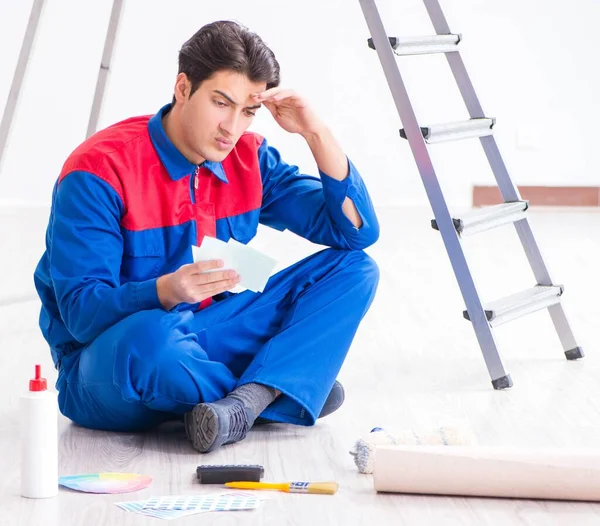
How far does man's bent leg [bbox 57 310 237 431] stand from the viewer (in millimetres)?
2219

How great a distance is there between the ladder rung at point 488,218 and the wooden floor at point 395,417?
42cm

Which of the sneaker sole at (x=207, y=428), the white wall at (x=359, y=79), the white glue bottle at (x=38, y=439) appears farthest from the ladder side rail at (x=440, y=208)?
the white wall at (x=359, y=79)

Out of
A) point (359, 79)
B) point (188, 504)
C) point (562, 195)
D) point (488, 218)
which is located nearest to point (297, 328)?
point (188, 504)

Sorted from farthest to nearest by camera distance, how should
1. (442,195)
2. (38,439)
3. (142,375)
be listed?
(442,195)
(142,375)
(38,439)

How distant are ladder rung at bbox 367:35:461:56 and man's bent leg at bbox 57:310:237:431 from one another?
100cm

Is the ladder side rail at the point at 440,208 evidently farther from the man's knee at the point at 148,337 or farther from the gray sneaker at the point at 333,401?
the man's knee at the point at 148,337

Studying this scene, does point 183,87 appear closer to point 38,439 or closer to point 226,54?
point 226,54

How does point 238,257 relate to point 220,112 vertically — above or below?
below

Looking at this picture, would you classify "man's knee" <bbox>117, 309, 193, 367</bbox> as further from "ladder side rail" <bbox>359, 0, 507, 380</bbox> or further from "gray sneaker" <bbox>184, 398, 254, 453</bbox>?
"ladder side rail" <bbox>359, 0, 507, 380</bbox>

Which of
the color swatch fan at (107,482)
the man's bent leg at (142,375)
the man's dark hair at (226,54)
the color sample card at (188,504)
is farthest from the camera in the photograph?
the man's dark hair at (226,54)

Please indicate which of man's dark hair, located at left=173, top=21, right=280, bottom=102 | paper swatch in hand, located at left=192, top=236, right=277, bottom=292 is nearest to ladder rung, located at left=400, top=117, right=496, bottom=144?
A: man's dark hair, located at left=173, top=21, right=280, bottom=102

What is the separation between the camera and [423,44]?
299 cm

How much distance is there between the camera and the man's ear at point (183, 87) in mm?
2381

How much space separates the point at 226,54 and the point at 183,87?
13cm
